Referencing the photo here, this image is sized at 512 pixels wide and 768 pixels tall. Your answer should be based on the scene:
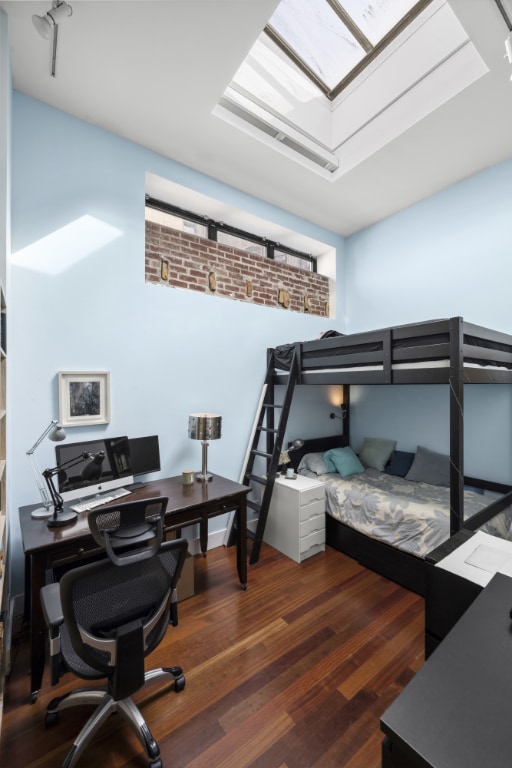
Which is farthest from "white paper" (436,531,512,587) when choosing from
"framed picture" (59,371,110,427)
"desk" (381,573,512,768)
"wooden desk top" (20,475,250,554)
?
"framed picture" (59,371,110,427)

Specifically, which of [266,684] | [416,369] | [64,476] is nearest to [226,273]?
[416,369]

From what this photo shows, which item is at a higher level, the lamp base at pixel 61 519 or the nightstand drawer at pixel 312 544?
the lamp base at pixel 61 519

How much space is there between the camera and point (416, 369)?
6.82 feet

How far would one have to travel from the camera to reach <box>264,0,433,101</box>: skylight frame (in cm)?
194

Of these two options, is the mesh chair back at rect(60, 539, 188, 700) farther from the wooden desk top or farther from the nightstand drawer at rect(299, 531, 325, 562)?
the nightstand drawer at rect(299, 531, 325, 562)

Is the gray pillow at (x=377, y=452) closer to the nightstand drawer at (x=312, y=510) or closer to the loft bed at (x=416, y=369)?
the loft bed at (x=416, y=369)

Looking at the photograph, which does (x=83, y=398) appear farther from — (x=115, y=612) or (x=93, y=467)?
(x=115, y=612)

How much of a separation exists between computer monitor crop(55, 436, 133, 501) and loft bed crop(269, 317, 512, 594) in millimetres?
1692

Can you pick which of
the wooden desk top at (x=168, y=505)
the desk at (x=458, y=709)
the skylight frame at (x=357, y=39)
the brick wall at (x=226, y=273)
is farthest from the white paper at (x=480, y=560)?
the skylight frame at (x=357, y=39)

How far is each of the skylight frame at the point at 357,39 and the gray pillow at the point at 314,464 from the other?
128 inches

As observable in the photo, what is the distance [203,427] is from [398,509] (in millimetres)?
1644

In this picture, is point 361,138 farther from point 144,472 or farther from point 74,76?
point 144,472

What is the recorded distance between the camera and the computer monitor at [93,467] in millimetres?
1920

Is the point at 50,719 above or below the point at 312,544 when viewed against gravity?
below
